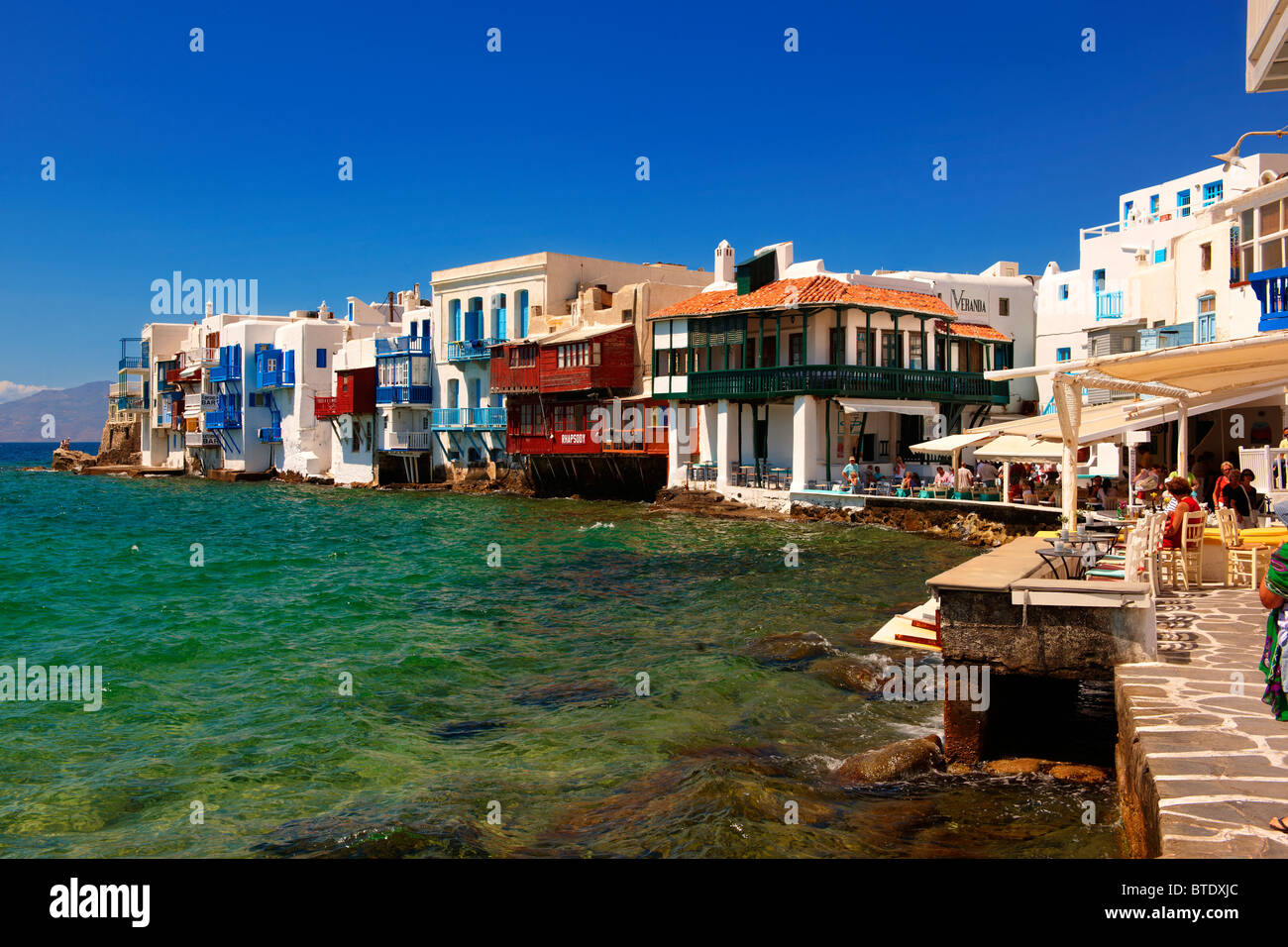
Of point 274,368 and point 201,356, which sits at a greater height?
point 201,356

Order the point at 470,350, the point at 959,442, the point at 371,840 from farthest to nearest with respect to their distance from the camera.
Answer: the point at 470,350 < the point at 959,442 < the point at 371,840

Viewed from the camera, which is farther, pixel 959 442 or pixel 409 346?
pixel 409 346

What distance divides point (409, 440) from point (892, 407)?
1245 inches

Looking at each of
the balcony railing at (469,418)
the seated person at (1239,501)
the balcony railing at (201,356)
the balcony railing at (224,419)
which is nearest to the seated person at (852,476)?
the seated person at (1239,501)

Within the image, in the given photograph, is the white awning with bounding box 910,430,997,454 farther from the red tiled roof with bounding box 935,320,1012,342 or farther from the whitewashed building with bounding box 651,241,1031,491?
the red tiled roof with bounding box 935,320,1012,342

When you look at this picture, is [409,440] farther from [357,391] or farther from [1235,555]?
[1235,555]

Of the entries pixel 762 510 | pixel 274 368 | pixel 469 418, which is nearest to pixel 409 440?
pixel 469 418

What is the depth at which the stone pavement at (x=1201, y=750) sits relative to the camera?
441 centimetres

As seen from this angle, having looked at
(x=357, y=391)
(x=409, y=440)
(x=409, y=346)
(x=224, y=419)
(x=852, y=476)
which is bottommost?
(x=852, y=476)

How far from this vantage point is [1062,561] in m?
9.83

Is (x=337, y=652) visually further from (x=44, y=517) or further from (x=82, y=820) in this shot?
(x=44, y=517)

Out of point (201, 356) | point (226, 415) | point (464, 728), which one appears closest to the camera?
point (464, 728)

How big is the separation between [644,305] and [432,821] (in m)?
40.3

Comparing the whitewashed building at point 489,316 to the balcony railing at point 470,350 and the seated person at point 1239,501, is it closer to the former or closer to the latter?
the balcony railing at point 470,350
